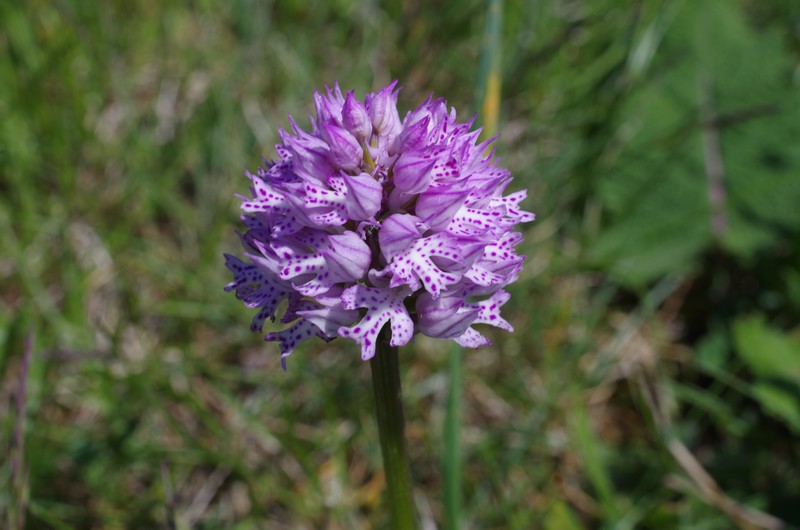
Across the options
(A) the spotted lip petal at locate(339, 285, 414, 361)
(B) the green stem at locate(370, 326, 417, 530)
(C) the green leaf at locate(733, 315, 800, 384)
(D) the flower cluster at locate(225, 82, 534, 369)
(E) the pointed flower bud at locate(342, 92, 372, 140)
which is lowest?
(B) the green stem at locate(370, 326, 417, 530)

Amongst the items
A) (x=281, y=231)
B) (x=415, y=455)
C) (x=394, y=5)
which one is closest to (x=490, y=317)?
(x=281, y=231)

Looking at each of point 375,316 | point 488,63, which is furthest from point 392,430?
point 488,63

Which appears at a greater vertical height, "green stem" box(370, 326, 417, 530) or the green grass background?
the green grass background

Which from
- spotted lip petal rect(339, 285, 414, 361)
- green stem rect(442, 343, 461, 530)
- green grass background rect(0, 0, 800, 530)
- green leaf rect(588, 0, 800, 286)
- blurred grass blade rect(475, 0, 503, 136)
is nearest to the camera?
spotted lip petal rect(339, 285, 414, 361)

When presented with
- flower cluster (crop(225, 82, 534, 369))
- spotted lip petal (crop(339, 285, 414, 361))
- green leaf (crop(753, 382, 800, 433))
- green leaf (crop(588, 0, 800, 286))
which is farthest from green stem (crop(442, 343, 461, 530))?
green leaf (crop(588, 0, 800, 286))

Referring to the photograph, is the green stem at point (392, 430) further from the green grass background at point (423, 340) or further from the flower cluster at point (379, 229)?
the green grass background at point (423, 340)

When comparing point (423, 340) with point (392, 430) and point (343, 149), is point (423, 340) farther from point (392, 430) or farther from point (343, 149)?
point (343, 149)

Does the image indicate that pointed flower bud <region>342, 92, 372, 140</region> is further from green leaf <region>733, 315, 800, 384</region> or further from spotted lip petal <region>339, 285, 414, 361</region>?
green leaf <region>733, 315, 800, 384</region>

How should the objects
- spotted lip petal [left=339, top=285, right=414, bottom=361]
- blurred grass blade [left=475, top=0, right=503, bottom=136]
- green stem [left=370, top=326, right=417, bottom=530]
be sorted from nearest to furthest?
spotted lip petal [left=339, top=285, right=414, bottom=361] → green stem [left=370, top=326, right=417, bottom=530] → blurred grass blade [left=475, top=0, right=503, bottom=136]
